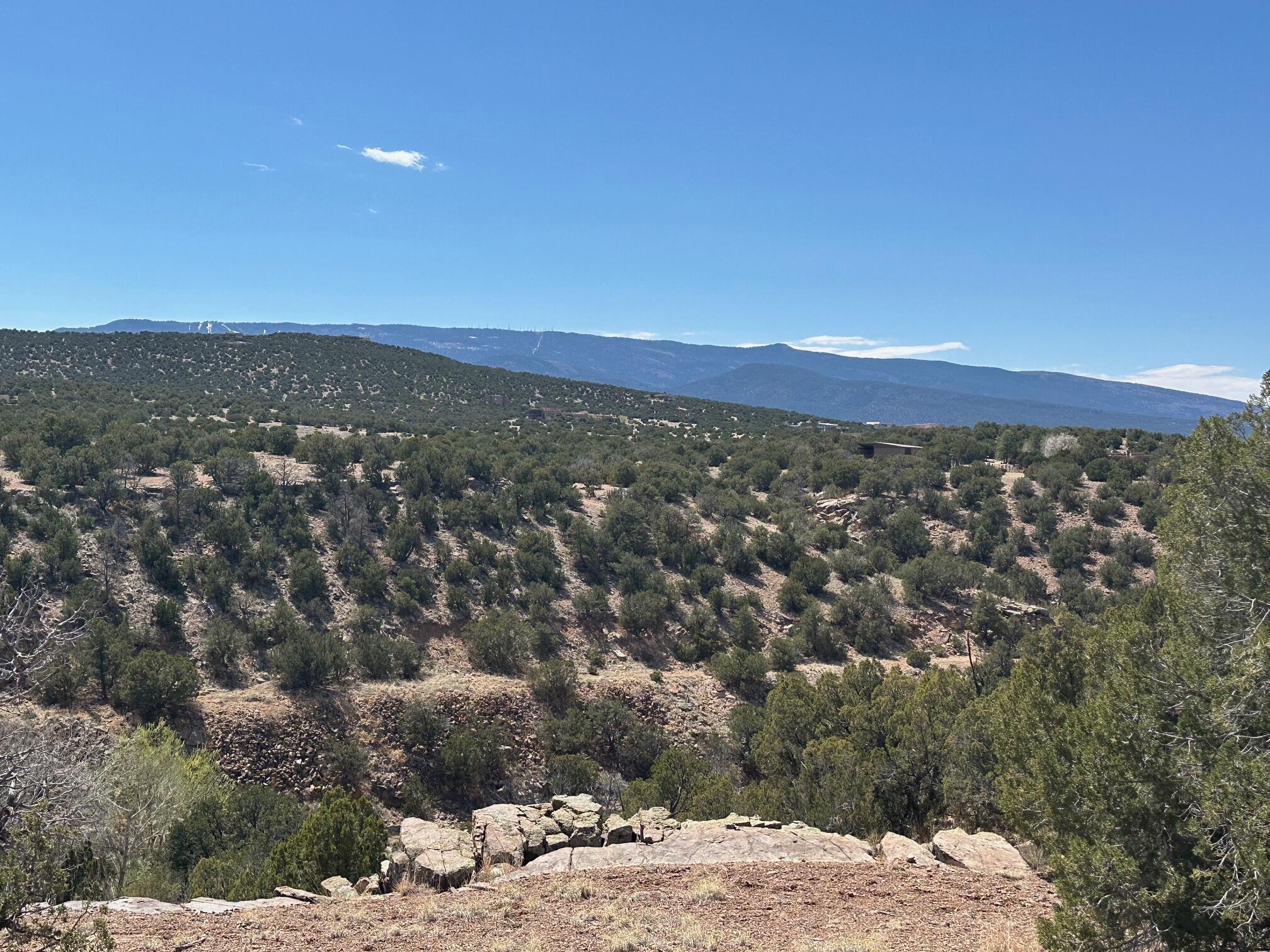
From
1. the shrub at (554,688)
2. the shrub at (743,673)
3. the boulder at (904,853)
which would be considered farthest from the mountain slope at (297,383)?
the boulder at (904,853)

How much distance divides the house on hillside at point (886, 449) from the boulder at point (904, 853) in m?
45.4

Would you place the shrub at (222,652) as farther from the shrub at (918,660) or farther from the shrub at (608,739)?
the shrub at (918,660)

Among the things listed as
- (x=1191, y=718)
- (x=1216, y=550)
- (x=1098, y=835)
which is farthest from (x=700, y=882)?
(x=1216, y=550)

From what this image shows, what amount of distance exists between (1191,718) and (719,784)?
11069 millimetres

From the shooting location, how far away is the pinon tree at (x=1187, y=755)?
6711 mm

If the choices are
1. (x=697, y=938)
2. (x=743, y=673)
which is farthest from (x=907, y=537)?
(x=697, y=938)

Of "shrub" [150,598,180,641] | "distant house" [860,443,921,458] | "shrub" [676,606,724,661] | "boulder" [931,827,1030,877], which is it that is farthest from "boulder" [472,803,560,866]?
"distant house" [860,443,921,458]

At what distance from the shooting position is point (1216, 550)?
27.9ft

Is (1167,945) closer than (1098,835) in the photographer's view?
Yes

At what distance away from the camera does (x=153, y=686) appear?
21.4 meters

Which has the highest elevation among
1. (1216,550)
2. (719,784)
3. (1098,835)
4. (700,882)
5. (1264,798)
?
(1216,550)

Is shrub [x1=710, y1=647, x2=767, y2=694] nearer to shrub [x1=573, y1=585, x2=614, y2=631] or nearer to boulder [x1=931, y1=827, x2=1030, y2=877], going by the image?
shrub [x1=573, y1=585, x2=614, y2=631]

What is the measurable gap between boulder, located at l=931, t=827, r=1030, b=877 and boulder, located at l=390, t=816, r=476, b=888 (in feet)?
24.0

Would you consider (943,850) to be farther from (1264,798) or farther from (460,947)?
(460,947)
